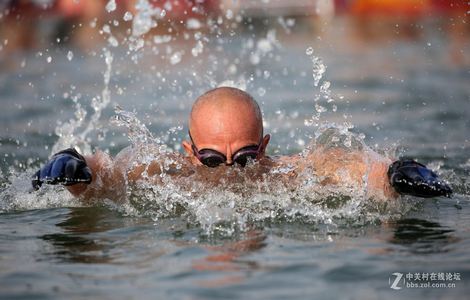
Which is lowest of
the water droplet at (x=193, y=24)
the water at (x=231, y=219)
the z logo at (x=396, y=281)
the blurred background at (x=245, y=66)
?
the z logo at (x=396, y=281)

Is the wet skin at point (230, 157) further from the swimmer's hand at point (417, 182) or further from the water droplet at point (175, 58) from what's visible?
the water droplet at point (175, 58)

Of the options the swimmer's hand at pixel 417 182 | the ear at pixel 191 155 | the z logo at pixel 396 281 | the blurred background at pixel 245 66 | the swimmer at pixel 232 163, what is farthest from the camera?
the blurred background at pixel 245 66

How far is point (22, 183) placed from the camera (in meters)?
7.95

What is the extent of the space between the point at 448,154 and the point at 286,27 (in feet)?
49.8

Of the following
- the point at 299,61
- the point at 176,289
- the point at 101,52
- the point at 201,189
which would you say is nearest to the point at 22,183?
the point at 201,189

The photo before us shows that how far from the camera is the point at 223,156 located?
6445mm

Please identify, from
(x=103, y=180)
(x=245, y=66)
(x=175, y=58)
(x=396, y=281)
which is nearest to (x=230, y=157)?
(x=103, y=180)

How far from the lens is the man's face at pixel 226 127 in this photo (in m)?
6.44

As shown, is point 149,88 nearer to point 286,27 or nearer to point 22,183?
point 22,183

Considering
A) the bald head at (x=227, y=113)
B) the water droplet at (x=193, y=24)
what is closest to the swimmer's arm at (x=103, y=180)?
the bald head at (x=227, y=113)

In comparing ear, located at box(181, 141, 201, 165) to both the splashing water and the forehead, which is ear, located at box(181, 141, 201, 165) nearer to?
the splashing water

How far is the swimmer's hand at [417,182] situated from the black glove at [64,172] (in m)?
1.95

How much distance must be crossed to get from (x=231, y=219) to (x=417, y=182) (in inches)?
47.0

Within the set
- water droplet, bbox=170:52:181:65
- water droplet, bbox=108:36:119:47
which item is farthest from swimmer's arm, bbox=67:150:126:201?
water droplet, bbox=108:36:119:47
